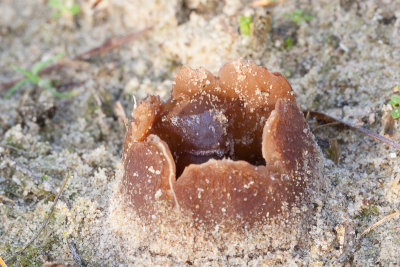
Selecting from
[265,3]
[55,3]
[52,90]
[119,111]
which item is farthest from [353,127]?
[55,3]

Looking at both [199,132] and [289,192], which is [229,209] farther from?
[199,132]

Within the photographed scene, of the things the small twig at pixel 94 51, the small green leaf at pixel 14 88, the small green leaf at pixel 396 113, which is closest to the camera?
the small green leaf at pixel 396 113

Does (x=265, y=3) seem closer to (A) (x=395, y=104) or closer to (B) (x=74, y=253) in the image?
(A) (x=395, y=104)

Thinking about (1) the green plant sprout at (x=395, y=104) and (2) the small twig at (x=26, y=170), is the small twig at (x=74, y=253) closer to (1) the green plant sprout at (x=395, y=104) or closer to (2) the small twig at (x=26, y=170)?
(2) the small twig at (x=26, y=170)

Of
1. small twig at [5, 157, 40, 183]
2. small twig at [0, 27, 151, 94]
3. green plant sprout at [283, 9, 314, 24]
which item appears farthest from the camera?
small twig at [0, 27, 151, 94]

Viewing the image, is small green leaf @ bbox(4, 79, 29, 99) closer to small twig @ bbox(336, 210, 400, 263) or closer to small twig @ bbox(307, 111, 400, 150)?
small twig @ bbox(307, 111, 400, 150)

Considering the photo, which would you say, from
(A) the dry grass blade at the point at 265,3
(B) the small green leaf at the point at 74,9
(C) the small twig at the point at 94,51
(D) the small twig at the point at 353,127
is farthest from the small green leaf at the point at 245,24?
(B) the small green leaf at the point at 74,9

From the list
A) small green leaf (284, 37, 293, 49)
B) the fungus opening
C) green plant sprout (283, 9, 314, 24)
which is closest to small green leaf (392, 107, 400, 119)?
the fungus opening
